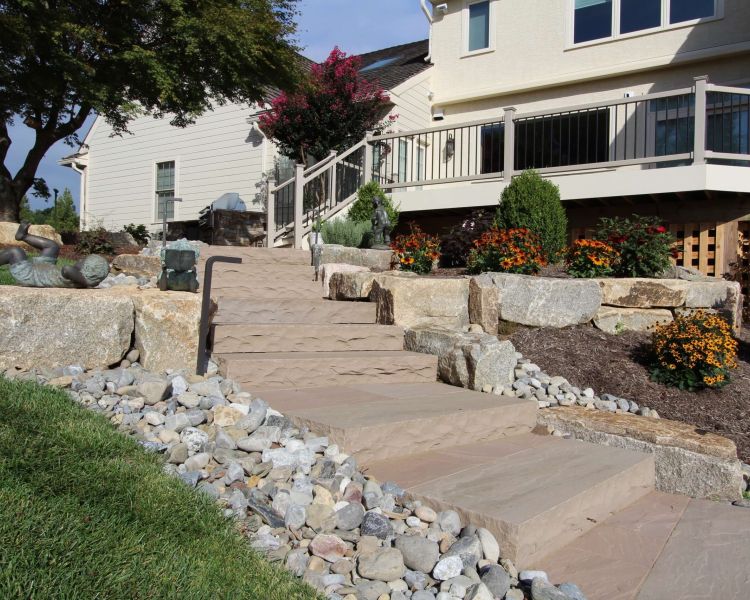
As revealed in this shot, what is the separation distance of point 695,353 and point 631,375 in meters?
0.51

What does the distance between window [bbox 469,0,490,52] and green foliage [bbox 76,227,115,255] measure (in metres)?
8.33

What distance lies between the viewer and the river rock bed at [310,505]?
1956mm

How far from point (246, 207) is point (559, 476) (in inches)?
460

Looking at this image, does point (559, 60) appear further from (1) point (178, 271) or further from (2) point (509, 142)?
(1) point (178, 271)

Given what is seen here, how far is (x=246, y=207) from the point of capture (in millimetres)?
13430

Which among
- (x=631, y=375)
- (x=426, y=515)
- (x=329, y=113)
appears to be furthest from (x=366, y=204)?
(x=426, y=515)

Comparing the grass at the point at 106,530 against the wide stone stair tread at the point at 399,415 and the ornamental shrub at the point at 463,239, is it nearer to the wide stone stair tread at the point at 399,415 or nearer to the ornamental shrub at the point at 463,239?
the wide stone stair tread at the point at 399,415

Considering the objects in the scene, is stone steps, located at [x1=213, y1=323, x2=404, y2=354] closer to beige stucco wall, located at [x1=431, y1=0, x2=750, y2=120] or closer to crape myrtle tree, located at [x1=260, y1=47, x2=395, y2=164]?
crape myrtle tree, located at [x1=260, y1=47, x2=395, y2=164]

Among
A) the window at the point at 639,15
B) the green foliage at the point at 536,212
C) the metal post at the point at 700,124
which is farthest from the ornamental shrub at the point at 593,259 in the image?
the window at the point at 639,15

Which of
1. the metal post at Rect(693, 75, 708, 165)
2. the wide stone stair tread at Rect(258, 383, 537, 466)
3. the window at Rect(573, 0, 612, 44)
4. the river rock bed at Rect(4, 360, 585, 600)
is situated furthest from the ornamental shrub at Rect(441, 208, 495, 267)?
the window at Rect(573, 0, 612, 44)

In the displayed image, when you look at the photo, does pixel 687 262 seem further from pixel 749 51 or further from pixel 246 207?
pixel 246 207

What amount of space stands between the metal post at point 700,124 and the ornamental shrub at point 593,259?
2.57 meters

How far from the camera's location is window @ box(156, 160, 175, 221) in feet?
49.2

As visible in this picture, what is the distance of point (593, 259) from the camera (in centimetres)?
600
